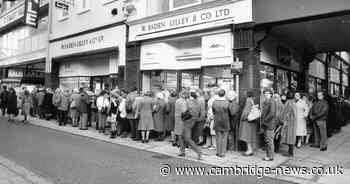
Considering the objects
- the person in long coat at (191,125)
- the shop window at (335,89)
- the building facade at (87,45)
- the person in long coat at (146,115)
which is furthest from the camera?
the shop window at (335,89)

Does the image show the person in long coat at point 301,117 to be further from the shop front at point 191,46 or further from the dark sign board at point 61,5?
the dark sign board at point 61,5

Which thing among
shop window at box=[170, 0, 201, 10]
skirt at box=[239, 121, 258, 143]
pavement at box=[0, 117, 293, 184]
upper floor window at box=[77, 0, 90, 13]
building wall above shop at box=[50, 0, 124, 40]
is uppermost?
upper floor window at box=[77, 0, 90, 13]

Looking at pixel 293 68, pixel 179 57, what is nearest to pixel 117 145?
pixel 179 57

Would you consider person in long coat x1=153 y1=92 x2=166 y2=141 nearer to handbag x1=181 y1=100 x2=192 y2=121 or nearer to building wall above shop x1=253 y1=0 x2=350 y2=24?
handbag x1=181 y1=100 x2=192 y2=121

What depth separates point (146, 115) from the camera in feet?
28.6

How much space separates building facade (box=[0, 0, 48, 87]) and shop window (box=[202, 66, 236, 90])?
43.0 ft

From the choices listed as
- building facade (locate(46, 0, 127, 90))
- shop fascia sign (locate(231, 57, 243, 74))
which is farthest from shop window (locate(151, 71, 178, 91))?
shop fascia sign (locate(231, 57, 243, 74))

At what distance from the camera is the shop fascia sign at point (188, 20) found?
28.6ft

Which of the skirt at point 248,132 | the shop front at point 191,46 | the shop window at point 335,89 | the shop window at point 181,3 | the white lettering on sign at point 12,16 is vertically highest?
the white lettering on sign at point 12,16

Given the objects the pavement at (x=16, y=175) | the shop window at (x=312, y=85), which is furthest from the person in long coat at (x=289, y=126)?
the shop window at (x=312, y=85)

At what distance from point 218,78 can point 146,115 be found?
292 cm

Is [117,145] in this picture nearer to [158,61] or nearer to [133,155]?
[133,155]

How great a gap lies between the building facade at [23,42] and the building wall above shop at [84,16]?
79.3 inches

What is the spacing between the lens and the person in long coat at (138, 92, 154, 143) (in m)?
8.72
